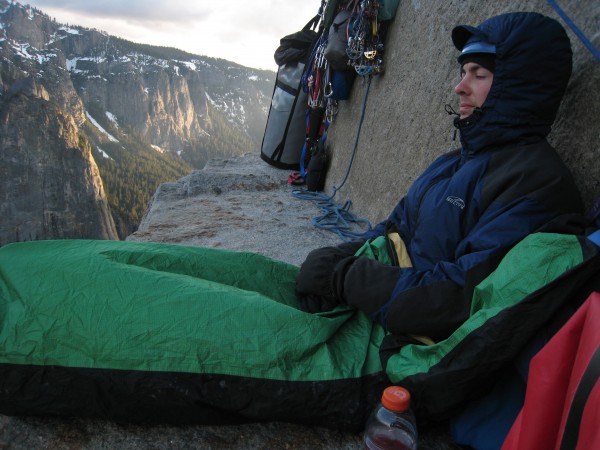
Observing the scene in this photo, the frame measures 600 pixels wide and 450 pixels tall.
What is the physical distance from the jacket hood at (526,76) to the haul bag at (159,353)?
1.04 m

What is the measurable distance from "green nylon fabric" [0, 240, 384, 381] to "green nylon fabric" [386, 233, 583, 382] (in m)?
0.29

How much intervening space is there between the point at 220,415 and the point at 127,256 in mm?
740

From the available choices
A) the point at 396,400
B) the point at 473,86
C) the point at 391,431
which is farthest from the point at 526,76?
the point at 391,431

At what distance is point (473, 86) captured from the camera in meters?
1.74

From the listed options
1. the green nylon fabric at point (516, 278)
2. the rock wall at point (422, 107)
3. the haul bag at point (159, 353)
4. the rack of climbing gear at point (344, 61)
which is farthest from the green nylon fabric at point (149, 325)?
the rack of climbing gear at point (344, 61)

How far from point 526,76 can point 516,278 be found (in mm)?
865

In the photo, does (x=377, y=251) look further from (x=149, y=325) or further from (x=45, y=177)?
(x=45, y=177)

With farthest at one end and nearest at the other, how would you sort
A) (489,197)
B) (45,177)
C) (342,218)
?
1. (45,177)
2. (342,218)
3. (489,197)

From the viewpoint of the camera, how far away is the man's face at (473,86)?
1705 mm

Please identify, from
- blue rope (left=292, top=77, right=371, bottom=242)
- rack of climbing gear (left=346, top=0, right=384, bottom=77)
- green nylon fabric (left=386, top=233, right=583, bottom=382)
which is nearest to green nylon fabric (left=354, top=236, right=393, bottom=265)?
green nylon fabric (left=386, top=233, right=583, bottom=382)

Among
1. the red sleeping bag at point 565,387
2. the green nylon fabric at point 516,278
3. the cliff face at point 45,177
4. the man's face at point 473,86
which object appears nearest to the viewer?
the red sleeping bag at point 565,387

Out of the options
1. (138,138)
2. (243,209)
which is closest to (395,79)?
(243,209)

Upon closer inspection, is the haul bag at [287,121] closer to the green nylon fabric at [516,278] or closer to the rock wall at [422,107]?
the rock wall at [422,107]

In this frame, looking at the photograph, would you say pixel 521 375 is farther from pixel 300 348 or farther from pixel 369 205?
pixel 369 205
